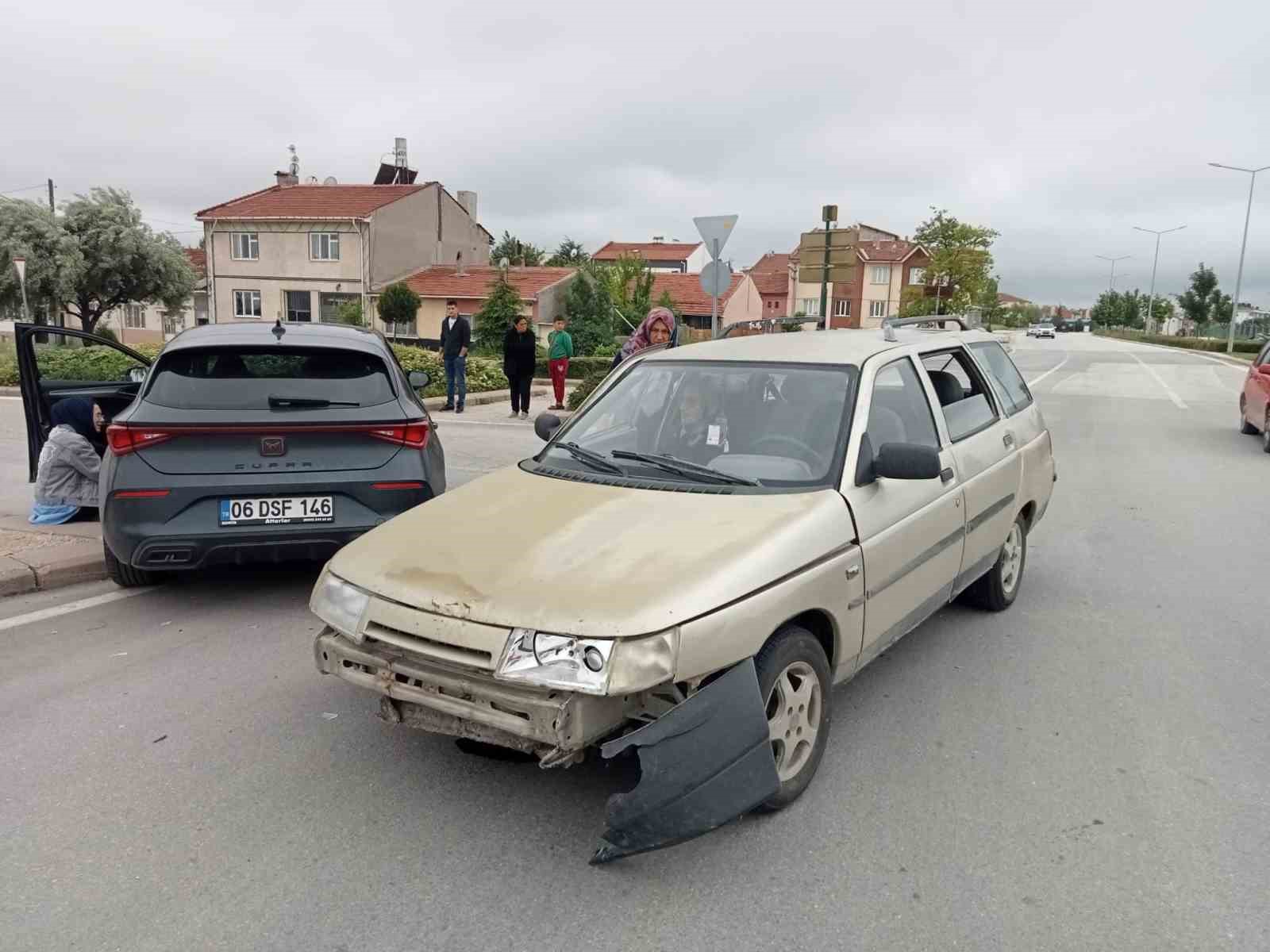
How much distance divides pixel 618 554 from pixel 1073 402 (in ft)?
63.2

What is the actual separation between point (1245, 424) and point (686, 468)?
45.4ft

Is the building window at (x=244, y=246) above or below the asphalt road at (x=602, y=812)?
above

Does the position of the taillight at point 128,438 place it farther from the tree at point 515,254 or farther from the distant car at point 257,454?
the tree at point 515,254

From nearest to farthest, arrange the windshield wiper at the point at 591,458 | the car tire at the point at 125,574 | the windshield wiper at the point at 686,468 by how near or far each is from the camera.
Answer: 1. the windshield wiper at the point at 686,468
2. the windshield wiper at the point at 591,458
3. the car tire at the point at 125,574

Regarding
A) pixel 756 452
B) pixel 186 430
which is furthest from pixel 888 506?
pixel 186 430

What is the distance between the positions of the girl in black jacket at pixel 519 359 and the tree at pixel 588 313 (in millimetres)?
24326

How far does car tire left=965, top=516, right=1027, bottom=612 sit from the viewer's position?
17.3 ft

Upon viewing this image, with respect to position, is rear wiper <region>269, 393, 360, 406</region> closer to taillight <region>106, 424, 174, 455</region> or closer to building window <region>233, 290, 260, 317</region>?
taillight <region>106, 424, 174, 455</region>

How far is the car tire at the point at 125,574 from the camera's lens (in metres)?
5.76

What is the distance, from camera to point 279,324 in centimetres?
587

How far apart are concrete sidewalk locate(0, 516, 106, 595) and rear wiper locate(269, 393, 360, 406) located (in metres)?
1.85

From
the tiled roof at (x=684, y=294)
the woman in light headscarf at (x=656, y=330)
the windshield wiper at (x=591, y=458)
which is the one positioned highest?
the tiled roof at (x=684, y=294)

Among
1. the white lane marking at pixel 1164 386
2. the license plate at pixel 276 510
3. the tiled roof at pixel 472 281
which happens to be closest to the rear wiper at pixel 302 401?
the license plate at pixel 276 510

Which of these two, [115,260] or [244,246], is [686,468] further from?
[244,246]
